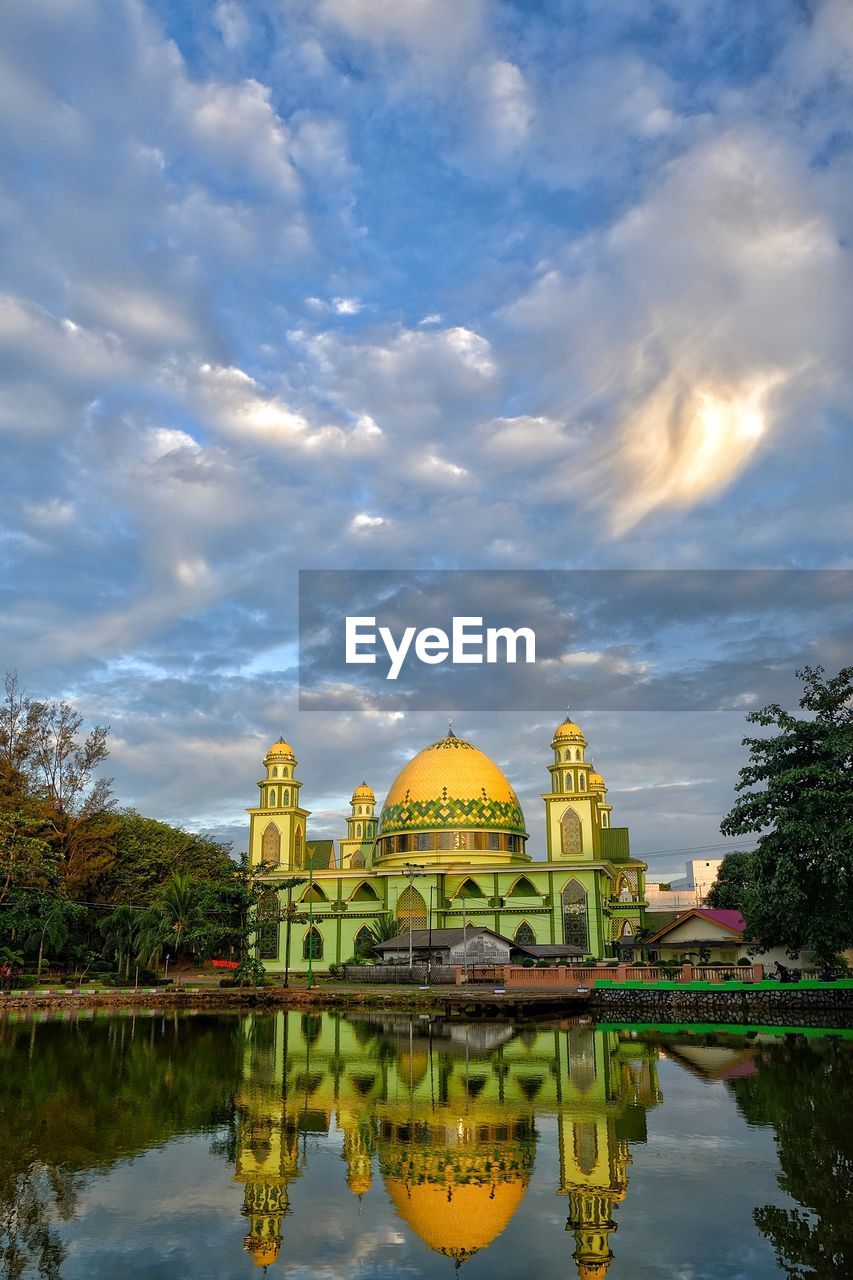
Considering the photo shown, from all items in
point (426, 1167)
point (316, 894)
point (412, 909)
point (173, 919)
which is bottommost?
point (426, 1167)

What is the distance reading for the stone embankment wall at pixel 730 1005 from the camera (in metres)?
34.4

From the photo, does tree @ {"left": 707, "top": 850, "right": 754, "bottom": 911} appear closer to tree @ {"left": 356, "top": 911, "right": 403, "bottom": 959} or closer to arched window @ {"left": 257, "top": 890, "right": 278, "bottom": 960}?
tree @ {"left": 356, "top": 911, "right": 403, "bottom": 959}

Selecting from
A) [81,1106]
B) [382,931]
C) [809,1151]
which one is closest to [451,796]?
[382,931]

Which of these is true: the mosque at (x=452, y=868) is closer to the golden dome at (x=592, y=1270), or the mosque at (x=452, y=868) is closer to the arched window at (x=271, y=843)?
the arched window at (x=271, y=843)

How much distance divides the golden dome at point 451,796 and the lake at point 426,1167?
116ft

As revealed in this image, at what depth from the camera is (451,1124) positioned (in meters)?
15.2

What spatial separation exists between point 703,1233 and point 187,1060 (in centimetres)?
1638

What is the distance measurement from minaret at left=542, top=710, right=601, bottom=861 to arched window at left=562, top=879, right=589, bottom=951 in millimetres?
1952

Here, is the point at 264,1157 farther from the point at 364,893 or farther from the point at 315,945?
the point at 364,893

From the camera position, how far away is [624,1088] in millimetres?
18938

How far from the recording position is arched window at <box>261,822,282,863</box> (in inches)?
2424

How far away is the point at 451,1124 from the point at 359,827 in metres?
60.3

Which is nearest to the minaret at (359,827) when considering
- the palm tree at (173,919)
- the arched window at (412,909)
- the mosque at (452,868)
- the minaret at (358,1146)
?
the mosque at (452,868)

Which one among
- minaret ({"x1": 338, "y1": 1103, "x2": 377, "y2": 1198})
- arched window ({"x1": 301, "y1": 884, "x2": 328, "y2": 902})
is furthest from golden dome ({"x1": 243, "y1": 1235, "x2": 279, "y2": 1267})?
arched window ({"x1": 301, "y1": 884, "x2": 328, "y2": 902})
